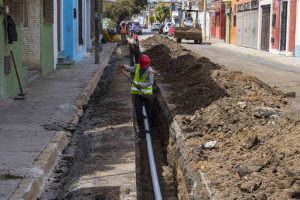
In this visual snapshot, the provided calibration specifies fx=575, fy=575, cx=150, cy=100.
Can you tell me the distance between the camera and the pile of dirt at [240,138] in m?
5.95

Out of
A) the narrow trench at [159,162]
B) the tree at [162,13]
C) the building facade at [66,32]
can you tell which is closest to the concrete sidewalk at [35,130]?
the narrow trench at [159,162]

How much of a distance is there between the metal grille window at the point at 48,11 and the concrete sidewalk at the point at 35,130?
2311 mm

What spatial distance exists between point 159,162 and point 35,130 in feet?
7.63

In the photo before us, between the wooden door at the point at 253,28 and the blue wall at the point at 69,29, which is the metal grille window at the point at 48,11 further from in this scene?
the wooden door at the point at 253,28

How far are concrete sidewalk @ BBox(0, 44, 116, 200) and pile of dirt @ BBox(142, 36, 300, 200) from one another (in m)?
1.99

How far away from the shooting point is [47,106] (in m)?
11.9

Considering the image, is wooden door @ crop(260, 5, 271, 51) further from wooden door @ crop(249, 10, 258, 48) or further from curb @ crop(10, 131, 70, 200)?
curb @ crop(10, 131, 70, 200)

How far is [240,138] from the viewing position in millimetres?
8156

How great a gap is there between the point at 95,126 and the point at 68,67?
1042cm

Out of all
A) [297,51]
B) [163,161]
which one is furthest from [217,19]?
[163,161]

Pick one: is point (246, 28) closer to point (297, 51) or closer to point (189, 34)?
point (189, 34)

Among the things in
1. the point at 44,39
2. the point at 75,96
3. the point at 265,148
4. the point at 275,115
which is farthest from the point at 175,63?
the point at 265,148

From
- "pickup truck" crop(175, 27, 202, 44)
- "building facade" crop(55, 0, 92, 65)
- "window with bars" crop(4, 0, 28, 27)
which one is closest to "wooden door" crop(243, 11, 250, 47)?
"pickup truck" crop(175, 27, 202, 44)

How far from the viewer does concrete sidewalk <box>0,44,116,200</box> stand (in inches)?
261
